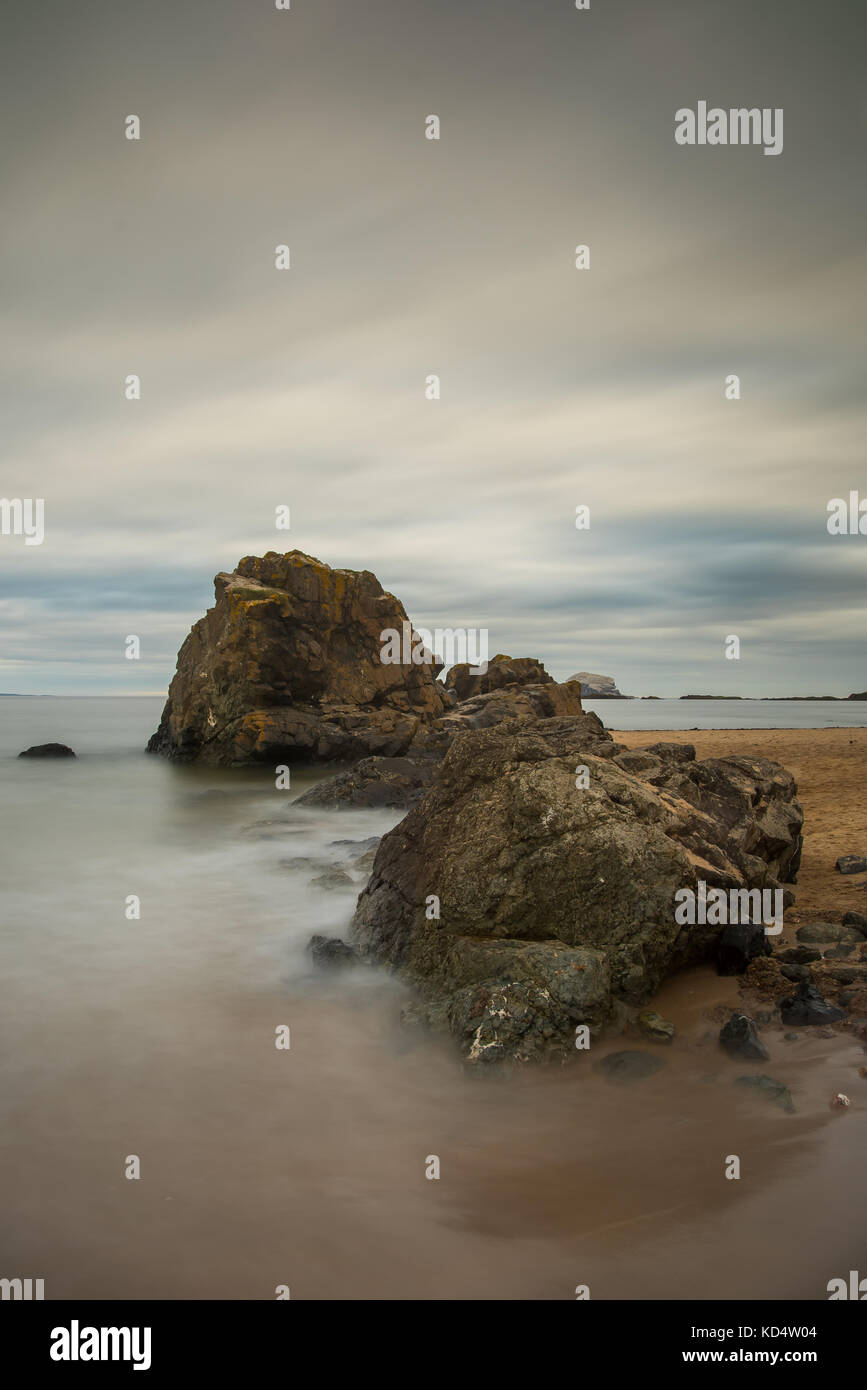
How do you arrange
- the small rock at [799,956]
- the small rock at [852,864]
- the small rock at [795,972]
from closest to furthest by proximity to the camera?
the small rock at [795,972], the small rock at [799,956], the small rock at [852,864]

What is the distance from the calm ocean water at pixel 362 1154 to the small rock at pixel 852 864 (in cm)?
497

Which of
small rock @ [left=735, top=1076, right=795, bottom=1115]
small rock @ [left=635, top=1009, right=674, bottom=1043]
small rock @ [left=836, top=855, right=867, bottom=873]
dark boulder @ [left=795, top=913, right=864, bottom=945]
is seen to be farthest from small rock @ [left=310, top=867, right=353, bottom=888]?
small rock @ [left=735, top=1076, right=795, bottom=1115]

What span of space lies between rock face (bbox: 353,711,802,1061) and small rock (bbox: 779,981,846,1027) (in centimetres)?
97

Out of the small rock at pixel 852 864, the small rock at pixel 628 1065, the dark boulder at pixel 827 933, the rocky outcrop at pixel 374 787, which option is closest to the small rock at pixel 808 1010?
the small rock at pixel 628 1065

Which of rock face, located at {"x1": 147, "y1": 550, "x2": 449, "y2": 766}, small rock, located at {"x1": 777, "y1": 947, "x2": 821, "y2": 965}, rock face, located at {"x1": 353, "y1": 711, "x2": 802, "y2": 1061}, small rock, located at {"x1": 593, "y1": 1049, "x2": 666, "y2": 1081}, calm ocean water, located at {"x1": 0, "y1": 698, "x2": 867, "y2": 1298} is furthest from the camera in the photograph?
rock face, located at {"x1": 147, "y1": 550, "x2": 449, "y2": 766}

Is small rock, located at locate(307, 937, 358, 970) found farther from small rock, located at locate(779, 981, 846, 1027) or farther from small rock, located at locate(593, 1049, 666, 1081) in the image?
small rock, located at locate(779, 981, 846, 1027)

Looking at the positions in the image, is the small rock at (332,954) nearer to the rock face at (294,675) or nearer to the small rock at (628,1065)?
the small rock at (628,1065)

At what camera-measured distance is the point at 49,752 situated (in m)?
39.2

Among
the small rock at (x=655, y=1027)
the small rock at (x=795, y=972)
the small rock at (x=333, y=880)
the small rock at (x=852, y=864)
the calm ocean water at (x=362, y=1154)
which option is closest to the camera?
the calm ocean water at (x=362, y=1154)

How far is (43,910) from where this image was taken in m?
11.2

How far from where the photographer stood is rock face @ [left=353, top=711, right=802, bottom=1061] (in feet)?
20.6

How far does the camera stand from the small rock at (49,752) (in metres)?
38.8

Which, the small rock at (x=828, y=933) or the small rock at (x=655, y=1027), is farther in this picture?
the small rock at (x=828, y=933)

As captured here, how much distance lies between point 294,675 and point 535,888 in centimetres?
2755
